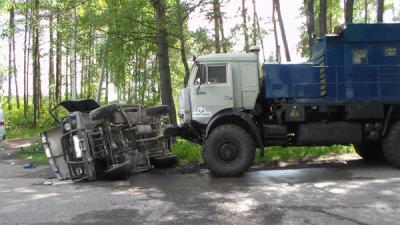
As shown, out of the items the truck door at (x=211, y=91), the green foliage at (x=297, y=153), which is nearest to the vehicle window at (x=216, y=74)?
the truck door at (x=211, y=91)

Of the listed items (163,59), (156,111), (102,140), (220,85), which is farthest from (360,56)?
(163,59)

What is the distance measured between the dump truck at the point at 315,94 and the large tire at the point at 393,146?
0.07ft

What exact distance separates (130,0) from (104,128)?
22.9 feet

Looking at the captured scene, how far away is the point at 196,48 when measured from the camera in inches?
730

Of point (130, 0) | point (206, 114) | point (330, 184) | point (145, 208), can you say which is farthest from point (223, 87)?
point (130, 0)

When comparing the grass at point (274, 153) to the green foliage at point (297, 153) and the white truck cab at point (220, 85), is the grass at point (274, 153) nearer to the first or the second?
the green foliage at point (297, 153)

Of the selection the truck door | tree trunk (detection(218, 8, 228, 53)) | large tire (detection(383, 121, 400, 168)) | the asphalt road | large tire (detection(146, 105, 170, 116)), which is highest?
tree trunk (detection(218, 8, 228, 53))

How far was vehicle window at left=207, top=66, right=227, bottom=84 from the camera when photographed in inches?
461

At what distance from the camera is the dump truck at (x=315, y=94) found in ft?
38.4

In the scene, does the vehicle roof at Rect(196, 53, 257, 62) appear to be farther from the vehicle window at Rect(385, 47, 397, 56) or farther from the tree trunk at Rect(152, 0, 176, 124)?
the tree trunk at Rect(152, 0, 176, 124)

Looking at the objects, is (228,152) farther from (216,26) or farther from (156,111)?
(216,26)

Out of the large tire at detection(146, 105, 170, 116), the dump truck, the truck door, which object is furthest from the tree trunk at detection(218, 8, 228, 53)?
the truck door

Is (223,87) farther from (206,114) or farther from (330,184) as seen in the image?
(330,184)

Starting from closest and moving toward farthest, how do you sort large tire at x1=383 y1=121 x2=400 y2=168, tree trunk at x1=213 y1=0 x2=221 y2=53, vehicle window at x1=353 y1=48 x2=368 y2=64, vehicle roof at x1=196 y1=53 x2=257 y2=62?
vehicle roof at x1=196 y1=53 x2=257 y2=62
large tire at x1=383 y1=121 x2=400 y2=168
vehicle window at x1=353 y1=48 x2=368 y2=64
tree trunk at x1=213 y1=0 x2=221 y2=53
